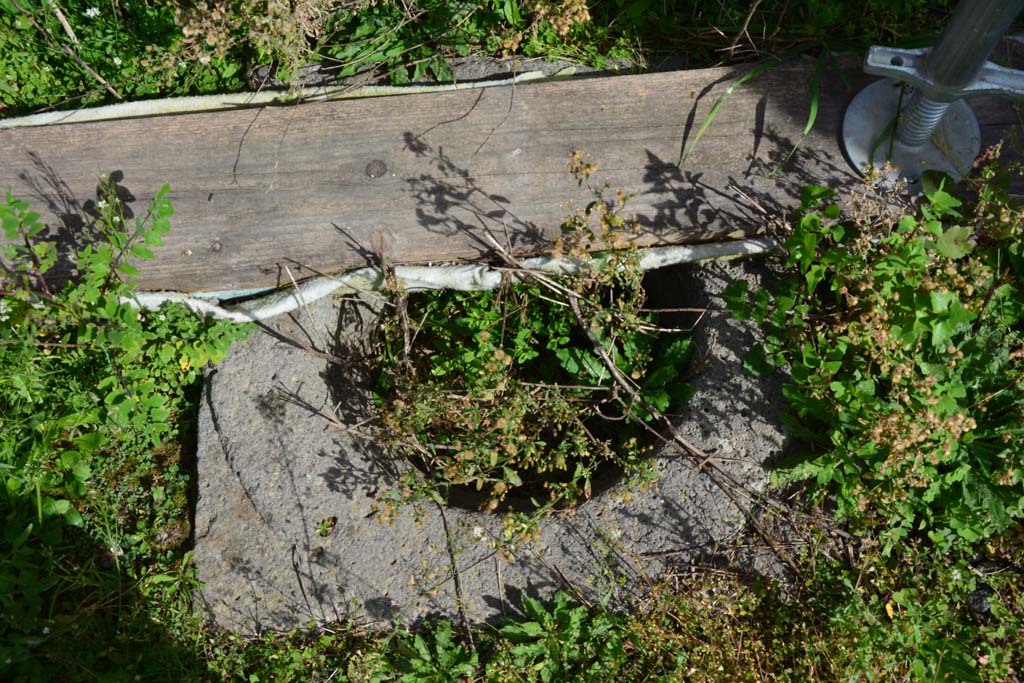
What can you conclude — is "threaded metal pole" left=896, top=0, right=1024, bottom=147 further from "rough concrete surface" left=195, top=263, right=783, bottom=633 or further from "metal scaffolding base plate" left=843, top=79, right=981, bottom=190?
"rough concrete surface" left=195, top=263, right=783, bottom=633

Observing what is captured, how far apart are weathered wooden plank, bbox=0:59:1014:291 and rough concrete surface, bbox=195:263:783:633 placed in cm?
34

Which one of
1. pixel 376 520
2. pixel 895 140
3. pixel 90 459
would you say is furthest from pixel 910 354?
pixel 90 459

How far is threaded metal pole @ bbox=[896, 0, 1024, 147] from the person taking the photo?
6.13 feet

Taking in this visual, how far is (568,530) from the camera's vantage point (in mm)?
2668

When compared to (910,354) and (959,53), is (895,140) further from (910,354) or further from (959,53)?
(910,354)

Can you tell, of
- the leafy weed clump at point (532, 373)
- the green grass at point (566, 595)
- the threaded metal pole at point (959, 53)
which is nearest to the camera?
the threaded metal pole at point (959, 53)

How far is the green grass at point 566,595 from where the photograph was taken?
2430 mm

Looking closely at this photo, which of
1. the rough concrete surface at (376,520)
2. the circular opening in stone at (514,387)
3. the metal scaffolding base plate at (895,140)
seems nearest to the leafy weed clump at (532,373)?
the circular opening in stone at (514,387)

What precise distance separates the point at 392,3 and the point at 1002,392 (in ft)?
8.78

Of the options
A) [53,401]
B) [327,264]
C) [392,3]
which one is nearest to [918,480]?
[327,264]

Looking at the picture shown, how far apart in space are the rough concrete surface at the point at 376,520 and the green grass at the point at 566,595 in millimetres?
112

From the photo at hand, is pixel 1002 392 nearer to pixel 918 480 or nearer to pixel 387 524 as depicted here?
pixel 918 480

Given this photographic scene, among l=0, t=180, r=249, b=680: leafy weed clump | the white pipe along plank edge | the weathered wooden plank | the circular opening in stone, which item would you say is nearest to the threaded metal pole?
the weathered wooden plank

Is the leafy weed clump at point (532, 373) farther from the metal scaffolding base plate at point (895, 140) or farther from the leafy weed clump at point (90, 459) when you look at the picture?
the metal scaffolding base plate at point (895, 140)
